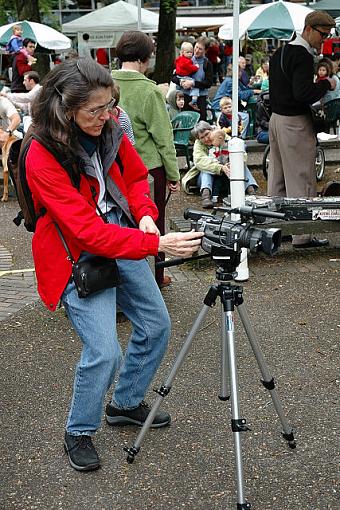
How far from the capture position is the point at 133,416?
390 cm

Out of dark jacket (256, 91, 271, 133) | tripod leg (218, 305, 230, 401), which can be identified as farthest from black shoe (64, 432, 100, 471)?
dark jacket (256, 91, 271, 133)

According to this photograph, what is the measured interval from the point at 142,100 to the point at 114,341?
2408 millimetres

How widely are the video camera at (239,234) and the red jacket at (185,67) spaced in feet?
41.9

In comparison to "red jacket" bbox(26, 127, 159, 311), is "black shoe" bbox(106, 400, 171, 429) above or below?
below

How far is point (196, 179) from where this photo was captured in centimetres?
979

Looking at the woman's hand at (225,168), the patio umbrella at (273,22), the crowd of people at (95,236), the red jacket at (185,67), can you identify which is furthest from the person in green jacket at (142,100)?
the patio umbrella at (273,22)

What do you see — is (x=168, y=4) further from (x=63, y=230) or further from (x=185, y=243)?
(x=185, y=243)

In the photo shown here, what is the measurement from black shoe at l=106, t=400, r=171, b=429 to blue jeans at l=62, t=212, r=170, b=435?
0.14 feet

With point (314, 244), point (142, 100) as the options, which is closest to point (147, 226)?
point (142, 100)

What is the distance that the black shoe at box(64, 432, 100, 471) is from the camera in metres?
3.54

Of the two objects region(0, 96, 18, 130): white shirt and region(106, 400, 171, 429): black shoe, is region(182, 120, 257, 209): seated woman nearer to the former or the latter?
region(0, 96, 18, 130): white shirt

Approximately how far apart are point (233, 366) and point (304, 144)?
4135 millimetres

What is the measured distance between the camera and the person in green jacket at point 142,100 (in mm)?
5242

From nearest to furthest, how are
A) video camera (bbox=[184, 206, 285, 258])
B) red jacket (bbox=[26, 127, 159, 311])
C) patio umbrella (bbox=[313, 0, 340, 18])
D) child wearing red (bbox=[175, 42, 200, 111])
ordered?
1. video camera (bbox=[184, 206, 285, 258])
2. red jacket (bbox=[26, 127, 159, 311])
3. patio umbrella (bbox=[313, 0, 340, 18])
4. child wearing red (bbox=[175, 42, 200, 111])
